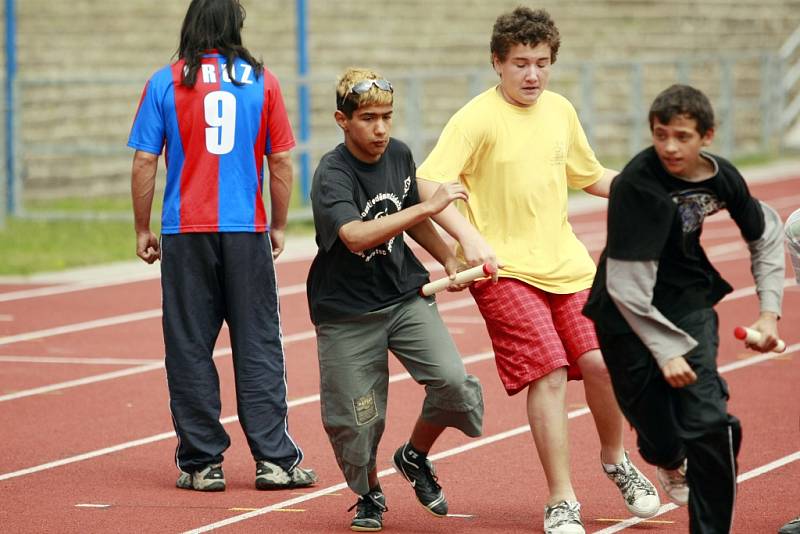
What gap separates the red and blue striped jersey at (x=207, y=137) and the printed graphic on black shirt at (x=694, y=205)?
2617 millimetres

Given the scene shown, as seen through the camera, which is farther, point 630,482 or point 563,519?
point 630,482

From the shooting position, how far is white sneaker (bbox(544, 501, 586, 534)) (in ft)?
19.8

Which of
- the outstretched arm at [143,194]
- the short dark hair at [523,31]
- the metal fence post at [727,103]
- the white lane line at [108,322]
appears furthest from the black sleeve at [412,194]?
the metal fence post at [727,103]

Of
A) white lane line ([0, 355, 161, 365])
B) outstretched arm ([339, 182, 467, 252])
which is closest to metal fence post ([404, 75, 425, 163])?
white lane line ([0, 355, 161, 365])

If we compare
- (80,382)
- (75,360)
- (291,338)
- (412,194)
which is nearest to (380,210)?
(412,194)

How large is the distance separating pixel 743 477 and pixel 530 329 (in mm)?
1540

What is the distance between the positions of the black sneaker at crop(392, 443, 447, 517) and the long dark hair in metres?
1.90

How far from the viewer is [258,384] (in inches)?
291

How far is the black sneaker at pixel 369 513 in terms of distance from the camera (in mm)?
6391

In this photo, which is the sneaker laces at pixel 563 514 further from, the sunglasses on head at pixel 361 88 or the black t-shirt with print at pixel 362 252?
the sunglasses on head at pixel 361 88

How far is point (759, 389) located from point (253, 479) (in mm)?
3529

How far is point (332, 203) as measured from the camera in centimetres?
613

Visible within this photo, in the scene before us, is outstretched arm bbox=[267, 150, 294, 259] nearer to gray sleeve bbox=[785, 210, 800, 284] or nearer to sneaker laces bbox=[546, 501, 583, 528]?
sneaker laces bbox=[546, 501, 583, 528]

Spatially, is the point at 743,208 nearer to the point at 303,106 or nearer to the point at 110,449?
the point at 110,449
